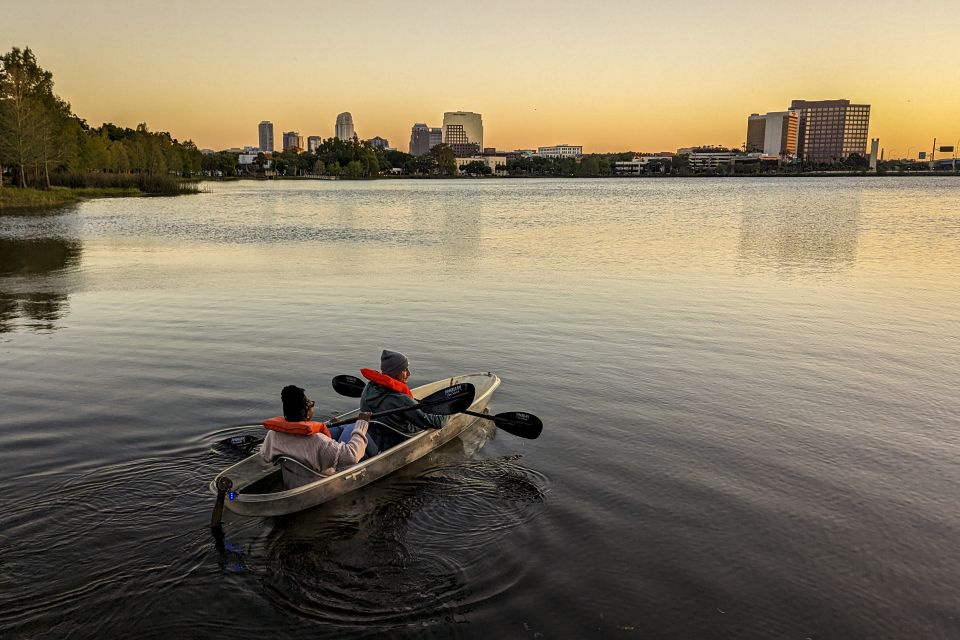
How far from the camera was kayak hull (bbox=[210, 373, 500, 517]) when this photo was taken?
8.38 metres

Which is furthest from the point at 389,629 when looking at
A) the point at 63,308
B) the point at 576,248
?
the point at 576,248

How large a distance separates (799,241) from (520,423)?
34.3m

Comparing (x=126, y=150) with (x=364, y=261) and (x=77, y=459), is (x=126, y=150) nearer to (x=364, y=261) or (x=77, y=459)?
(x=364, y=261)

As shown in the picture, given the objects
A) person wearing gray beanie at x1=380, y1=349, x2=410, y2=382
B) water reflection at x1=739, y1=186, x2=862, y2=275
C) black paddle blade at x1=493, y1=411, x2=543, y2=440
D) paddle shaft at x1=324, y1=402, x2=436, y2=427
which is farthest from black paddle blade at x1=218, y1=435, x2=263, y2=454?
water reflection at x1=739, y1=186, x2=862, y2=275

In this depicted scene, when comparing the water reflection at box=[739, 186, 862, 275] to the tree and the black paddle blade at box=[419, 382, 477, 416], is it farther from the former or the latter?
the tree

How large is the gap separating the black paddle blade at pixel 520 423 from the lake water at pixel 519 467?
1.19ft

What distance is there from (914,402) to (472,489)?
865 cm

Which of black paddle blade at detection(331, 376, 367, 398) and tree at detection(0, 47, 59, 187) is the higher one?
tree at detection(0, 47, 59, 187)

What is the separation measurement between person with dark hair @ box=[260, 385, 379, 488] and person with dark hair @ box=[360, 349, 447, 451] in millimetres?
962

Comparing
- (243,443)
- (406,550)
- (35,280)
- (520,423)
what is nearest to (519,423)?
(520,423)

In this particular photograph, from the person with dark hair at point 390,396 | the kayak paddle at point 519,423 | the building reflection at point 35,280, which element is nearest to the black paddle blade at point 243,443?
the person with dark hair at point 390,396

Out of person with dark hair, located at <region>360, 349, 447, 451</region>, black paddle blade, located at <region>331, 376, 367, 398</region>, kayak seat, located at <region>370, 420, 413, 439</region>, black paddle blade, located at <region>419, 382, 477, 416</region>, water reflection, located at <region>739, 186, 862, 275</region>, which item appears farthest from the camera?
water reflection, located at <region>739, 186, 862, 275</region>

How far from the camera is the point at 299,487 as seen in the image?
8562mm

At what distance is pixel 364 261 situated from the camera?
31812 mm
